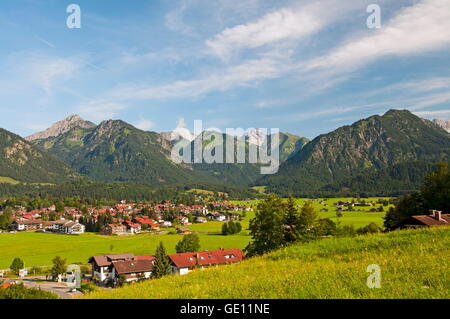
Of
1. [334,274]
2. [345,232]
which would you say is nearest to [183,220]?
[345,232]

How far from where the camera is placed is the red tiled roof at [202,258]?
6544 centimetres

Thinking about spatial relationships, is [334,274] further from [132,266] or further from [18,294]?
[132,266]

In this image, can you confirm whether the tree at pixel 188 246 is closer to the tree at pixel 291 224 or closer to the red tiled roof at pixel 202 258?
the red tiled roof at pixel 202 258

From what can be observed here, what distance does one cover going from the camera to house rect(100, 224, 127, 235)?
523 feet

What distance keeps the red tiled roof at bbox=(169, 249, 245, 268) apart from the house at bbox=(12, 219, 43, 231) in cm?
14184

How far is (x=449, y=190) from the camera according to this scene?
51.2m

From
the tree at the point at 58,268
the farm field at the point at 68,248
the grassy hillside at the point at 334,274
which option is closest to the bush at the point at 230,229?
the farm field at the point at 68,248

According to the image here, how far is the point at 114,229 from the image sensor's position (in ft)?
526

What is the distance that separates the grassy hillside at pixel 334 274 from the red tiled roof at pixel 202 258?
48.2 m

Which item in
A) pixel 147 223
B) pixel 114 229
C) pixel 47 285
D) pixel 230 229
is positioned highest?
pixel 47 285

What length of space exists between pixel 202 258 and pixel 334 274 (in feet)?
194
